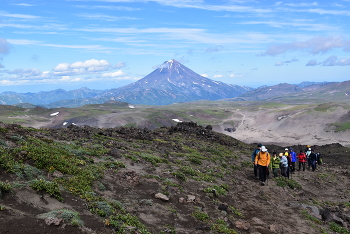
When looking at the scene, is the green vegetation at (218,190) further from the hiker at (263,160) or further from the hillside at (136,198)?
the hiker at (263,160)

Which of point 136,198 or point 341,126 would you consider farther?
point 341,126

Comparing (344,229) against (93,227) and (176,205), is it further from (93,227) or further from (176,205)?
(93,227)

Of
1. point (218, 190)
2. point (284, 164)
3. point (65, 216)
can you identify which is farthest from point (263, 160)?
point (65, 216)

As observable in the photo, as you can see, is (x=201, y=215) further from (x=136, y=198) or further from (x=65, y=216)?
(x=65, y=216)

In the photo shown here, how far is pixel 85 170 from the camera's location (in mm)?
13133

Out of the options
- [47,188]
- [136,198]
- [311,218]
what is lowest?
[311,218]

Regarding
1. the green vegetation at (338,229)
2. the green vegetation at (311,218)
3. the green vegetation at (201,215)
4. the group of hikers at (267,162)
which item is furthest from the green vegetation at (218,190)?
the green vegetation at (338,229)

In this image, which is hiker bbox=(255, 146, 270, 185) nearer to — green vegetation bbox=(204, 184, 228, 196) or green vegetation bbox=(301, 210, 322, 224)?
green vegetation bbox=(204, 184, 228, 196)

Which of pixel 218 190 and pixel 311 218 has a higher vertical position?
pixel 218 190

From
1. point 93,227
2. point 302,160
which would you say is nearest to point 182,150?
point 302,160

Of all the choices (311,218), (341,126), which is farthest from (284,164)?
(341,126)

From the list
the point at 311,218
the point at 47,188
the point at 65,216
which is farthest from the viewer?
the point at 311,218

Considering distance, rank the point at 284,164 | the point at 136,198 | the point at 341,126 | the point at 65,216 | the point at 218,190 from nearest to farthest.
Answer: the point at 65,216, the point at 136,198, the point at 218,190, the point at 284,164, the point at 341,126

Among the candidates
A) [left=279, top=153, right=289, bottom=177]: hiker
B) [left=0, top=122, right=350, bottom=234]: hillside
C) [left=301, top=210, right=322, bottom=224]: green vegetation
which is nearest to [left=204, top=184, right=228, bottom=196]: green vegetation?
[left=0, top=122, right=350, bottom=234]: hillside
